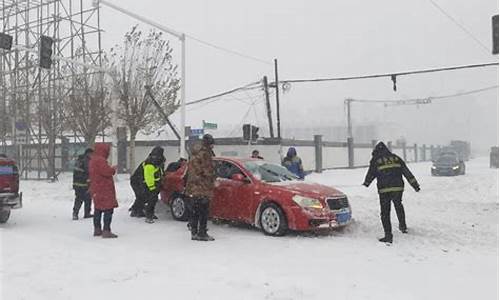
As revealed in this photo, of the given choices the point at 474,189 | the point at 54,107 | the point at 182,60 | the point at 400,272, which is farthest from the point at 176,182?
the point at 54,107

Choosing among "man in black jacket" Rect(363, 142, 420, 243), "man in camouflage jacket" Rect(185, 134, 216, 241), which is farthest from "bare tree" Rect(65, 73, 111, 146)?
"man in black jacket" Rect(363, 142, 420, 243)

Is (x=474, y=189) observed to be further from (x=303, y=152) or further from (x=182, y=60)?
(x=303, y=152)

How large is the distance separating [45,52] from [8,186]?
8.56 meters

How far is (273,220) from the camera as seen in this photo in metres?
9.48

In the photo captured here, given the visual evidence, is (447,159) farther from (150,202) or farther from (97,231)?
(97,231)

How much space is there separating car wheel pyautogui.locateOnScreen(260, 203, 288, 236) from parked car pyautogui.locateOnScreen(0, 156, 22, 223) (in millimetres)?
4925

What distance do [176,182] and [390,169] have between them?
178 inches

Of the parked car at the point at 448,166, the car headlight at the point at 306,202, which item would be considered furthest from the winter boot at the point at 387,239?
the parked car at the point at 448,166

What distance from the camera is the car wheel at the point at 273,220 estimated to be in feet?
30.7

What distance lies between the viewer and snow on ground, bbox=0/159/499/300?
5.93 meters

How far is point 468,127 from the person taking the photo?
351ft

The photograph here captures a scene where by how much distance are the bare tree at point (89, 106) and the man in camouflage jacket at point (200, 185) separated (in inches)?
665

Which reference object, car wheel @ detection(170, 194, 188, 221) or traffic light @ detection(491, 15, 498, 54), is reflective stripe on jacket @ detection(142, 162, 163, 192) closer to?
car wheel @ detection(170, 194, 188, 221)

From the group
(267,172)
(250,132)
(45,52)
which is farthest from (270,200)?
(45,52)
